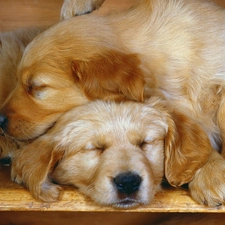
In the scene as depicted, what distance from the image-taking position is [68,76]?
2.02 m

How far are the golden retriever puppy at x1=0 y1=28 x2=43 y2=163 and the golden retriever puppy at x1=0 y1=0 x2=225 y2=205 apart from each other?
0.98 feet

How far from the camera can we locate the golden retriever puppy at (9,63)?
2367mm

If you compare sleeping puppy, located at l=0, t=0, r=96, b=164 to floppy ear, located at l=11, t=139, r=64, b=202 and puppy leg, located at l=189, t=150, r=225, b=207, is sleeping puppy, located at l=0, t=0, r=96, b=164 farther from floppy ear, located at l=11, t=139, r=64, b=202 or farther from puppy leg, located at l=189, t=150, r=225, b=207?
puppy leg, located at l=189, t=150, r=225, b=207

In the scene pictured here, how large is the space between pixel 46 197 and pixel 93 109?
15.4 inches

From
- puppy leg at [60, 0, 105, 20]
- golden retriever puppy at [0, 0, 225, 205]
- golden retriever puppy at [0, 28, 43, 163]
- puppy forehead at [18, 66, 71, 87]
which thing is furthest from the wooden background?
puppy forehead at [18, 66, 71, 87]

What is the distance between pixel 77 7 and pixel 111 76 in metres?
0.50

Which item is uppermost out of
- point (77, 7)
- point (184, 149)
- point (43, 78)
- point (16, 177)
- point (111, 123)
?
point (77, 7)

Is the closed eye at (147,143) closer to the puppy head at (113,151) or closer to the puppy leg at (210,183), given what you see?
the puppy head at (113,151)

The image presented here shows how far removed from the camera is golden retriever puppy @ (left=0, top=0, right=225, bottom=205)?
1.98m

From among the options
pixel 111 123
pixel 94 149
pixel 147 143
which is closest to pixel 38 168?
pixel 94 149

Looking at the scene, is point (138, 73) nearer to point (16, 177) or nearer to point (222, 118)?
point (222, 118)

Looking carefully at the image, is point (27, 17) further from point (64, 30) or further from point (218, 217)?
point (218, 217)

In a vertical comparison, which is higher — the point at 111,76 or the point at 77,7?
the point at 77,7

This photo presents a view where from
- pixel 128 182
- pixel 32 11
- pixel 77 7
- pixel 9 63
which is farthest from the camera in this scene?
pixel 32 11
